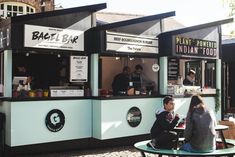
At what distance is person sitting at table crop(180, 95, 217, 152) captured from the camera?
5.62m

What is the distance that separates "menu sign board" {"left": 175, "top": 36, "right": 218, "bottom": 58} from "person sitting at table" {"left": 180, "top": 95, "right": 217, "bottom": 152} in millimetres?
5066

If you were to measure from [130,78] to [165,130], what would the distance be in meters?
4.87

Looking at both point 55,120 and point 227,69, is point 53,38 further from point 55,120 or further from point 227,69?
point 227,69

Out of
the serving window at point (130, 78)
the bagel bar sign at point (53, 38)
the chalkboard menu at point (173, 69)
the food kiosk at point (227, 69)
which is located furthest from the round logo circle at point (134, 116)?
the food kiosk at point (227, 69)

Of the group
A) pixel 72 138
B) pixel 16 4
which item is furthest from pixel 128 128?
pixel 16 4

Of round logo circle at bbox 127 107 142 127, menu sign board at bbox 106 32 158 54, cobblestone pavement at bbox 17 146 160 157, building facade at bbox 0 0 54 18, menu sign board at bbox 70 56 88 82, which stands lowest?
cobblestone pavement at bbox 17 146 160 157

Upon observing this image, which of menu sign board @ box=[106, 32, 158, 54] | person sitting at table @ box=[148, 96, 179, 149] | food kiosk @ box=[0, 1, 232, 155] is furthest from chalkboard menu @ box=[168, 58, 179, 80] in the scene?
person sitting at table @ box=[148, 96, 179, 149]

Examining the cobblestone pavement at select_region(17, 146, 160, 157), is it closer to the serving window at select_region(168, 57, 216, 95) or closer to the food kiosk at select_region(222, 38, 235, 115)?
the serving window at select_region(168, 57, 216, 95)

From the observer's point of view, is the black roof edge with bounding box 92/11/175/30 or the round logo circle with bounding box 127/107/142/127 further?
the round logo circle with bounding box 127/107/142/127

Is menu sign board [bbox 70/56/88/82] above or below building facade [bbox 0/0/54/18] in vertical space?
below

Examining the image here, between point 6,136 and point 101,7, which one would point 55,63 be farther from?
point 6,136

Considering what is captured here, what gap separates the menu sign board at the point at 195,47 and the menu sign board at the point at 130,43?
69 cm

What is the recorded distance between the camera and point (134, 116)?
9852 millimetres

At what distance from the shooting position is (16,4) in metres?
16.8
